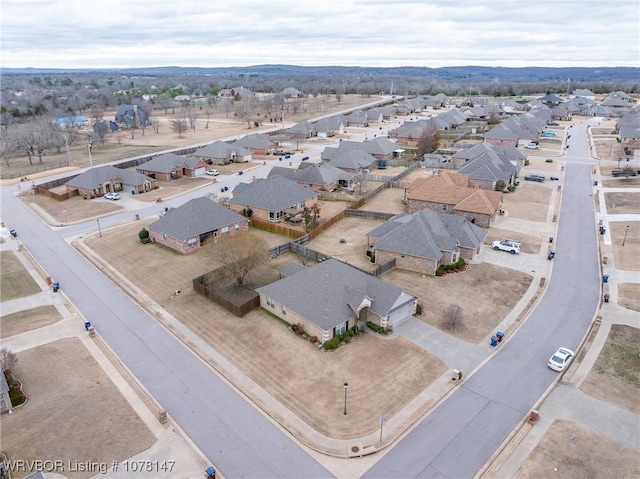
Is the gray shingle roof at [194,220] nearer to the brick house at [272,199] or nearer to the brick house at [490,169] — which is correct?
the brick house at [272,199]

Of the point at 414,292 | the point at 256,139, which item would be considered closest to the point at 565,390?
the point at 414,292

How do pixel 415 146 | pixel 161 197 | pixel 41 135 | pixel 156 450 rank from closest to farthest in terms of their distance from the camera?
pixel 156 450
pixel 161 197
pixel 41 135
pixel 415 146

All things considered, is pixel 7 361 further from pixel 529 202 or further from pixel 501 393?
pixel 529 202

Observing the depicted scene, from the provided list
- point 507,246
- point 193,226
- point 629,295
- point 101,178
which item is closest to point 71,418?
point 193,226

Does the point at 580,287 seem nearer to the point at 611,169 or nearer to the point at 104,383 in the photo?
the point at 104,383

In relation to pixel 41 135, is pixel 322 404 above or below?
below

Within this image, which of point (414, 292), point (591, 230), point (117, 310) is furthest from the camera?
point (591, 230)
